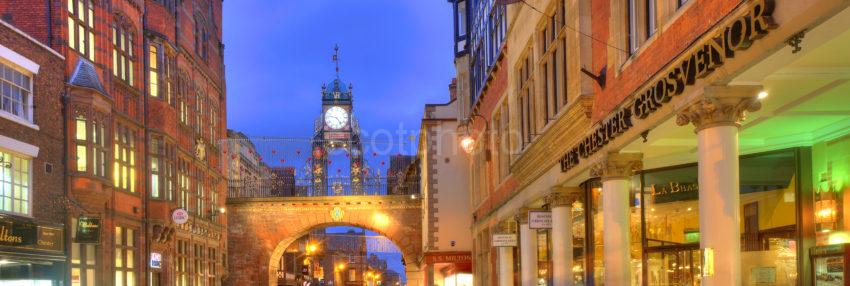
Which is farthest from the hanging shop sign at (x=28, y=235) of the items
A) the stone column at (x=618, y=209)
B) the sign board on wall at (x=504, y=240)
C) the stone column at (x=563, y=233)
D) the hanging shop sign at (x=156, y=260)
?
the stone column at (x=618, y=209)

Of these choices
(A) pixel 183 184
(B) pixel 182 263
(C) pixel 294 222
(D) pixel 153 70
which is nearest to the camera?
(D) pixel 153 70

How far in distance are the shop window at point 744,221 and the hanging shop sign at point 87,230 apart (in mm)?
14412

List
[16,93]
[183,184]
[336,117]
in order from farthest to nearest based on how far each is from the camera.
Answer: [336,117], [183,184], [16,93]

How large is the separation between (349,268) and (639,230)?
305ft

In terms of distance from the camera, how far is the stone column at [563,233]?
18578mm

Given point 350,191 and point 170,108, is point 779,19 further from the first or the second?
point 350,191

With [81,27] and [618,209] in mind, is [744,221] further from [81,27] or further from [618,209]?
[81,27]

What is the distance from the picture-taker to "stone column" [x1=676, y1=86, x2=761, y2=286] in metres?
9.61

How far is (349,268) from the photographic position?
108 meters

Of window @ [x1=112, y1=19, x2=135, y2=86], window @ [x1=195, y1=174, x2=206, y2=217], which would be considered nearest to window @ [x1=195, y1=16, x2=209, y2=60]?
window @ [x1=195, y1=174, x2=206, y2=217]

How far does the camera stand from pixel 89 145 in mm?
24344

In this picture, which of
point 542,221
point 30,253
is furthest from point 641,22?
point 30,253

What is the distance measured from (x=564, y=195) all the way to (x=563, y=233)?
82cm

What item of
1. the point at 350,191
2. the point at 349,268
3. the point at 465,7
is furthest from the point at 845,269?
the point at 349,268
